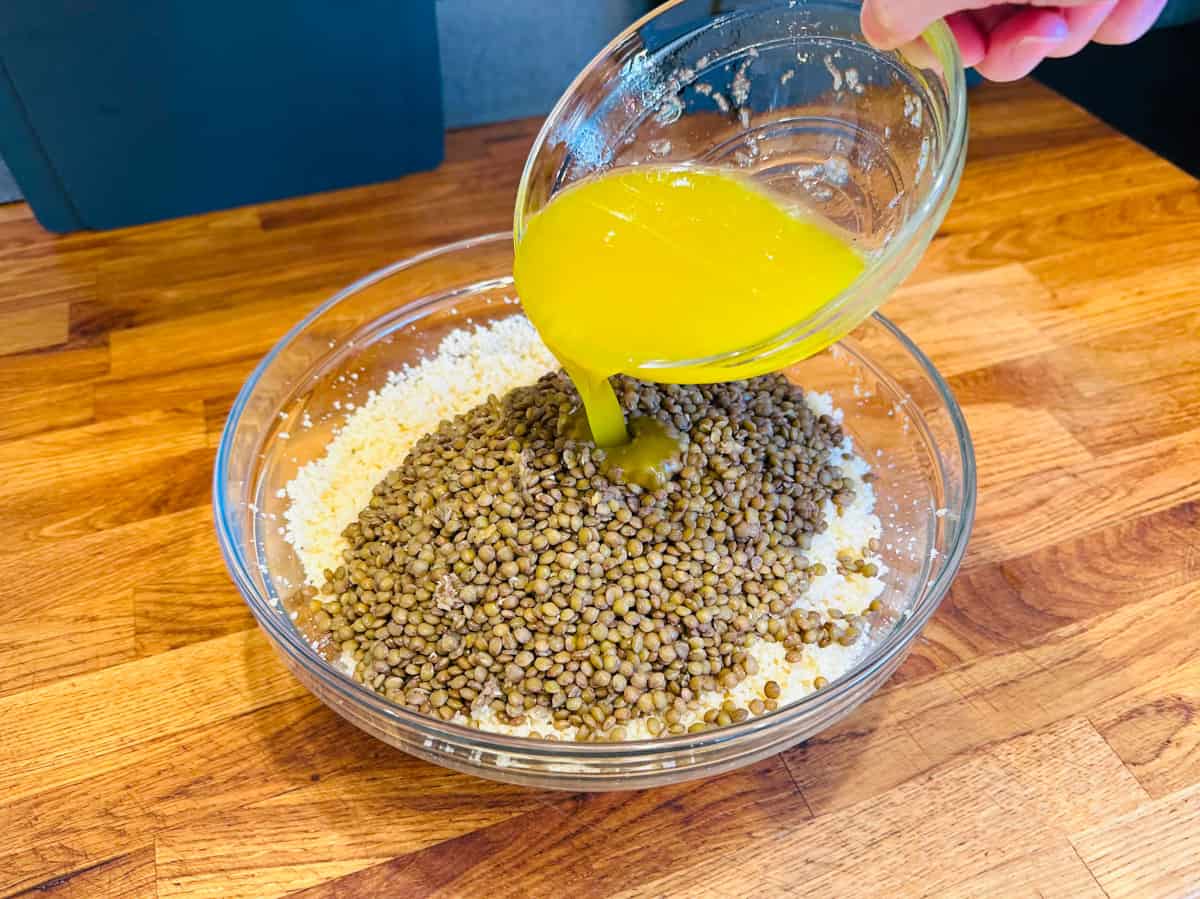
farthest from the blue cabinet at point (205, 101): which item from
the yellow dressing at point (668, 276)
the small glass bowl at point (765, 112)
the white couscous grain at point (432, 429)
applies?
the yellow dressing at point (668, 276)

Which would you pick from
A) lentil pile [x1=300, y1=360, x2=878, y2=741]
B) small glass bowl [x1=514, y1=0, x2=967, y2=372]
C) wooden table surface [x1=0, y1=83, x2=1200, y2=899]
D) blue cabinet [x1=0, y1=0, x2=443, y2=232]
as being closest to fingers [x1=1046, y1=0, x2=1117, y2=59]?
small glass bowl [x1=514, y1=0, x2=967, y2=372]

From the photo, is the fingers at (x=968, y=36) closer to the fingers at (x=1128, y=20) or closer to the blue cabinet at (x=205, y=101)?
the fingers at (x=1128, y=20)

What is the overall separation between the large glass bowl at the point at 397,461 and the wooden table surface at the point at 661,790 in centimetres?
11

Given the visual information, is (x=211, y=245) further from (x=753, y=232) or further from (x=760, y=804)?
(x=760, y=804)

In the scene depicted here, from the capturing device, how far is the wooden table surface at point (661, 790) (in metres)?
1.14

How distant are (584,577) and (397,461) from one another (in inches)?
17.0

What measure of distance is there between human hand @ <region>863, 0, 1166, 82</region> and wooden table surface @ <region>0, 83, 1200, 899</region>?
726 mm

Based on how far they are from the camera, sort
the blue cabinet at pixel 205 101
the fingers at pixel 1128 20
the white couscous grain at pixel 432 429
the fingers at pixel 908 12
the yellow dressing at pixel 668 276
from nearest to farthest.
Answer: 1. the fingers at pixel 908 12
2. the fingers at pixel 1128 20
3. the yellow dressing at pixel 668 276
4. the white couscous grain at pixel 432 429
5. the blue cabinet at pixel 205 101

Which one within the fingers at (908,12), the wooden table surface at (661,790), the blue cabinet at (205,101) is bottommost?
the wooden table surface at (661,790)

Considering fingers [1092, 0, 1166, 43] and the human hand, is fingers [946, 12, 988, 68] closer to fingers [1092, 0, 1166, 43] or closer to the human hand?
the human hand

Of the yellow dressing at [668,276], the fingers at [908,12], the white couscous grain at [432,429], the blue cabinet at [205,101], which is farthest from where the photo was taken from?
the blue cabinet at [205,101]

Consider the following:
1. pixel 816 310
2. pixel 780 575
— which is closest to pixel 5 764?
pixel 780 575

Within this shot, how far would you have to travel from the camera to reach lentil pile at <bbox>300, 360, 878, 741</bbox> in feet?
3.93

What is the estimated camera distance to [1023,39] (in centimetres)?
105
